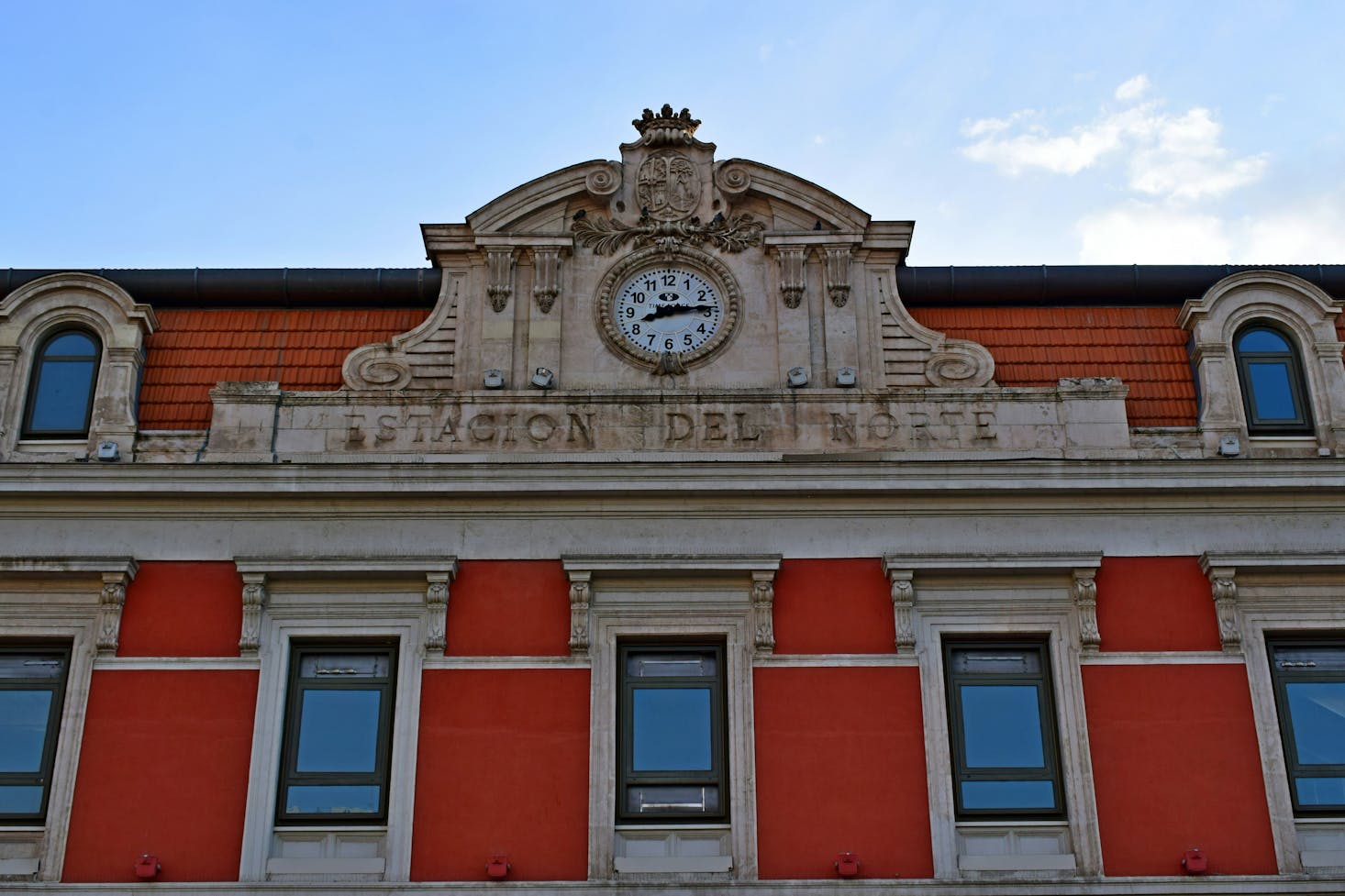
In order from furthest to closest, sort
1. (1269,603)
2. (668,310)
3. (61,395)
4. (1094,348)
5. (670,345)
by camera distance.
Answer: (1094,348) → (668,310) → (670,345) → (61,395) → (1269,603)

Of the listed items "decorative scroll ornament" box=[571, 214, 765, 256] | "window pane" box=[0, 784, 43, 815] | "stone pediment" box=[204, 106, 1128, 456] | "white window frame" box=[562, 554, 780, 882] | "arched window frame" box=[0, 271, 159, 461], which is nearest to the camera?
"white window frame" box=[562, 554, 780, 882]

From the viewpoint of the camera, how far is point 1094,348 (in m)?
21.4

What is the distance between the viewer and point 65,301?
2108 centimetres

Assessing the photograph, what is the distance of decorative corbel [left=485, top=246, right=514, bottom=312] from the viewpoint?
21.2m

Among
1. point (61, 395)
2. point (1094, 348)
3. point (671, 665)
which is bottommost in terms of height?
point (671, 665)

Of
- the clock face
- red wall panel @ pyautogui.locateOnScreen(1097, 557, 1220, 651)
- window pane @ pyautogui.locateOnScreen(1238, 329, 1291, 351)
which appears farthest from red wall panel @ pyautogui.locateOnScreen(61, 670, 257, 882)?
window pane @ pyautogui.locateOnScreen(1238, 329, 1291, 351)

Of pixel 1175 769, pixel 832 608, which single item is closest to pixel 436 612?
pixel 832 608

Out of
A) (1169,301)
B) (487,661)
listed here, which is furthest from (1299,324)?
(487,661)

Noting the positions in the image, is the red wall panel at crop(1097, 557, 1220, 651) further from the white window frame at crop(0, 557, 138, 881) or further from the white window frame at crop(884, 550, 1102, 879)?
the white window frame at crop(0, 557, 138, 881)

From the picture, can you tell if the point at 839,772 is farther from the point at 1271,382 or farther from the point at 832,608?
the point at 1271,382

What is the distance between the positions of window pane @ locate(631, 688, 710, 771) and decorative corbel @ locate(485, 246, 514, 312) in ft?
17.3

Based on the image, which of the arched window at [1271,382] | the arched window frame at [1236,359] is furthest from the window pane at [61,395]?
the arched window at [1271,382]

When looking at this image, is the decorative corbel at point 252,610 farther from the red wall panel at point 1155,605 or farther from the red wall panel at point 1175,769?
the red wall panel at point 1155,605

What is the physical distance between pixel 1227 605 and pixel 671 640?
619cm
